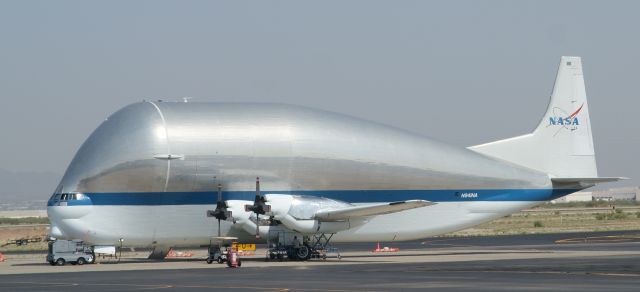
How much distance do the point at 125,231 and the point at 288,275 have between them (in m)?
15.7

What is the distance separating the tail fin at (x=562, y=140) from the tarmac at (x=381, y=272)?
4471 mm

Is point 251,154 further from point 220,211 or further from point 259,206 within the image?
point 220,211

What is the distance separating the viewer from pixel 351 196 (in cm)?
5281

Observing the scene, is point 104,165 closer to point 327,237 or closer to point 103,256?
point 103,256

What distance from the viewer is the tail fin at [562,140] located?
56938mm

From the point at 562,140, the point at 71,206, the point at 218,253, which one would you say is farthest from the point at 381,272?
the point at 562,140

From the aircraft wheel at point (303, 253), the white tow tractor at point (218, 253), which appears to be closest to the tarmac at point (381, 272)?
the white tow tractor at point (218, 253)

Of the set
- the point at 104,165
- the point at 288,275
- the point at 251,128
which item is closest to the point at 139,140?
the point at 104,165

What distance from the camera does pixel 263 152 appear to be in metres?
51.2

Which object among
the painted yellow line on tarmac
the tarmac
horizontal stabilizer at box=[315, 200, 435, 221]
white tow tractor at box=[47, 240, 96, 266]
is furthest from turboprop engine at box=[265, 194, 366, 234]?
the painted yellow line on tarmac

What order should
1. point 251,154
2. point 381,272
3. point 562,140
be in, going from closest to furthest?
point 381,272 → point 251,154 → point 562,140

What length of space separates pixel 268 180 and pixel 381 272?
Result: 14.6 m

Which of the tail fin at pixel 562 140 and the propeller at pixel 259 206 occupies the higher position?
the tail fin at pixel 562 140

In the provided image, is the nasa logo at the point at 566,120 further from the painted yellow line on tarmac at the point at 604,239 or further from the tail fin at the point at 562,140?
the painted yellow line on tarmac at the point at 604,239
